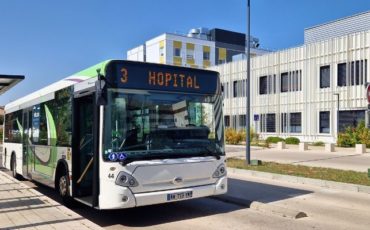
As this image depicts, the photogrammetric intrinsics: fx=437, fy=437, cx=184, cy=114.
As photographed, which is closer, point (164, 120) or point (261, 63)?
point (164, 120)

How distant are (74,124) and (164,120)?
2.09 m

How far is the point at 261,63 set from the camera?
4234 centimetres

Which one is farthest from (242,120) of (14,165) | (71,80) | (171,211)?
(71,80)

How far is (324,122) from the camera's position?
→ 35.5 m

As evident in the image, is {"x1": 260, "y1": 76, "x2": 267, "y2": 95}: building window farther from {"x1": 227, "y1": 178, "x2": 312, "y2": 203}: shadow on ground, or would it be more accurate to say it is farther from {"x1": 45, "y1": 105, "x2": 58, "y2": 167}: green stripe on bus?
{"x1": 45, "y1": 105, "x2": 58, "y2": 167}: green stripe on bus

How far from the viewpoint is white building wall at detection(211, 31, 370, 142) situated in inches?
1296

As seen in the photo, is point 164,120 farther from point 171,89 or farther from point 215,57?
A: point 215,57

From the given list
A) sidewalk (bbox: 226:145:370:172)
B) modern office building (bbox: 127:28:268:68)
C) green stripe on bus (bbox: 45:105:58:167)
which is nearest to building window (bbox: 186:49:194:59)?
modern office building (bbox: 127:28:268:68)

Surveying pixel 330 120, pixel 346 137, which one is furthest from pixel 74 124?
pixel 330 120

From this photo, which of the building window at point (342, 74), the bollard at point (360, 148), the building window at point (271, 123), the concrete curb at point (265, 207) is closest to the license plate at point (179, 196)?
the concrete curb at point (265, 207)

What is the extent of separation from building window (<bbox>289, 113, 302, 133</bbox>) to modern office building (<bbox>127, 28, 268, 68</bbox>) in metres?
31.0

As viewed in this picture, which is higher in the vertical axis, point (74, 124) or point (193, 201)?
point (74, 124)

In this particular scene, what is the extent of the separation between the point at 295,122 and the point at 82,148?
104 feet

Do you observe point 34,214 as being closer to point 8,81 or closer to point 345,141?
point 8,81
